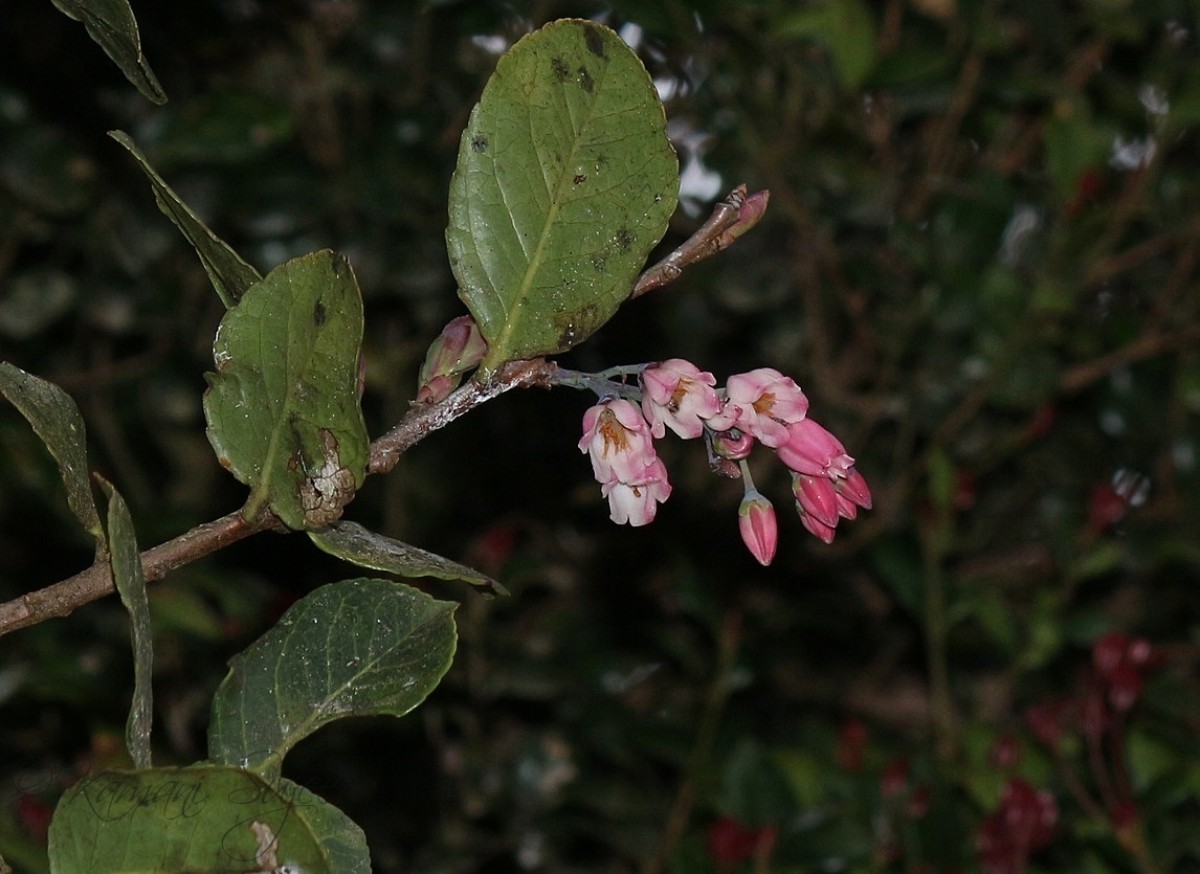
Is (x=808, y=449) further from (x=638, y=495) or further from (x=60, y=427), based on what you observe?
(x=60, y=427)

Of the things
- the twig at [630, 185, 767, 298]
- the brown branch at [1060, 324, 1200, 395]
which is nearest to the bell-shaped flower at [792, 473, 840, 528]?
the twig at [630, 185, 767, 298]

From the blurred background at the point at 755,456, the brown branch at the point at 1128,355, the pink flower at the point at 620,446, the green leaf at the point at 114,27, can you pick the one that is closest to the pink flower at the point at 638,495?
the pink flower at the point at 620,446

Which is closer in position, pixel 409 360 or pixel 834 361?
pixel 409 360

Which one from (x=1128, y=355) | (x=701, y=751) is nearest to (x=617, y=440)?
(x=701, y=751)

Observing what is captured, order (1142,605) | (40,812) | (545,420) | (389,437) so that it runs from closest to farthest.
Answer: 1. (389,437)
2. (40,812)
3. (545,420)
4. (1142,605)

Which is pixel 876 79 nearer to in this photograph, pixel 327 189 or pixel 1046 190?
pixel 1046 190

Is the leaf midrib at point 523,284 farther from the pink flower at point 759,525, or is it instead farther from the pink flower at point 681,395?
the pink flower at point 759,525

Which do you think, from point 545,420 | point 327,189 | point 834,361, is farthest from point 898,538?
point 327,189

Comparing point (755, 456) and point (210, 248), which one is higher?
point (210, 248)
